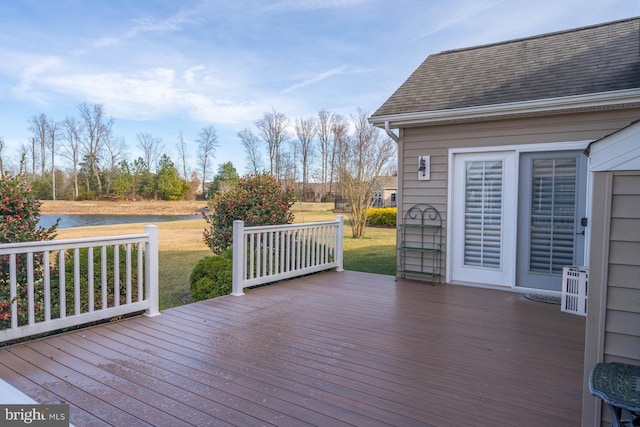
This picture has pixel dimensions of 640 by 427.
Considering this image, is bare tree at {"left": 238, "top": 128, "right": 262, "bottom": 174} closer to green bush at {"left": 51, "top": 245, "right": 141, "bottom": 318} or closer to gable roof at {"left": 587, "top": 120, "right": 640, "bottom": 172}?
green bush at {"left": 51, "top": 245, "right": 141, "bottom": 318}

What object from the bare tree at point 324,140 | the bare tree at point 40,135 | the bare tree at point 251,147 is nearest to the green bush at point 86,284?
the bare tree at point 324,140

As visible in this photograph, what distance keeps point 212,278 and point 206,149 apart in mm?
24531

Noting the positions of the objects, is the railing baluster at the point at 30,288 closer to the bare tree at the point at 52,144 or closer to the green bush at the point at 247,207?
the green bush at the point at 247,207

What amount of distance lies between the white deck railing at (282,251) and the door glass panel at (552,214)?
2.76m

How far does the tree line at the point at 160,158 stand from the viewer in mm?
24594

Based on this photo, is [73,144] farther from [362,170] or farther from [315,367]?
[315,367]

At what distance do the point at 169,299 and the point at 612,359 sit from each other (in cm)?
548

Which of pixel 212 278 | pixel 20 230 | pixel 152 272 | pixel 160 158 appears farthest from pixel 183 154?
pixel 152 272

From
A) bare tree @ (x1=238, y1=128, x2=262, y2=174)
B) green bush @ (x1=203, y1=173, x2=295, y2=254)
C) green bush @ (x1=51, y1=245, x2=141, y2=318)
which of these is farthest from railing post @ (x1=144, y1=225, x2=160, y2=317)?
bare tree @ (x1=238, y1=128, x2=262, y2=174)

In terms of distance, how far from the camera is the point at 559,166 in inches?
186

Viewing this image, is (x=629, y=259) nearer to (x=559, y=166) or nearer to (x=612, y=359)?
(x=612, y=359)

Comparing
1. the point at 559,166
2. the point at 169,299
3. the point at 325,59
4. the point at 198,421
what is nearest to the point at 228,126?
the point at 325,59

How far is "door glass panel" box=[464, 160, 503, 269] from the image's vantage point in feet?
16.8

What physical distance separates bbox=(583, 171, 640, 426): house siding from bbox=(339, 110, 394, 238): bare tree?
10640 millimetres
